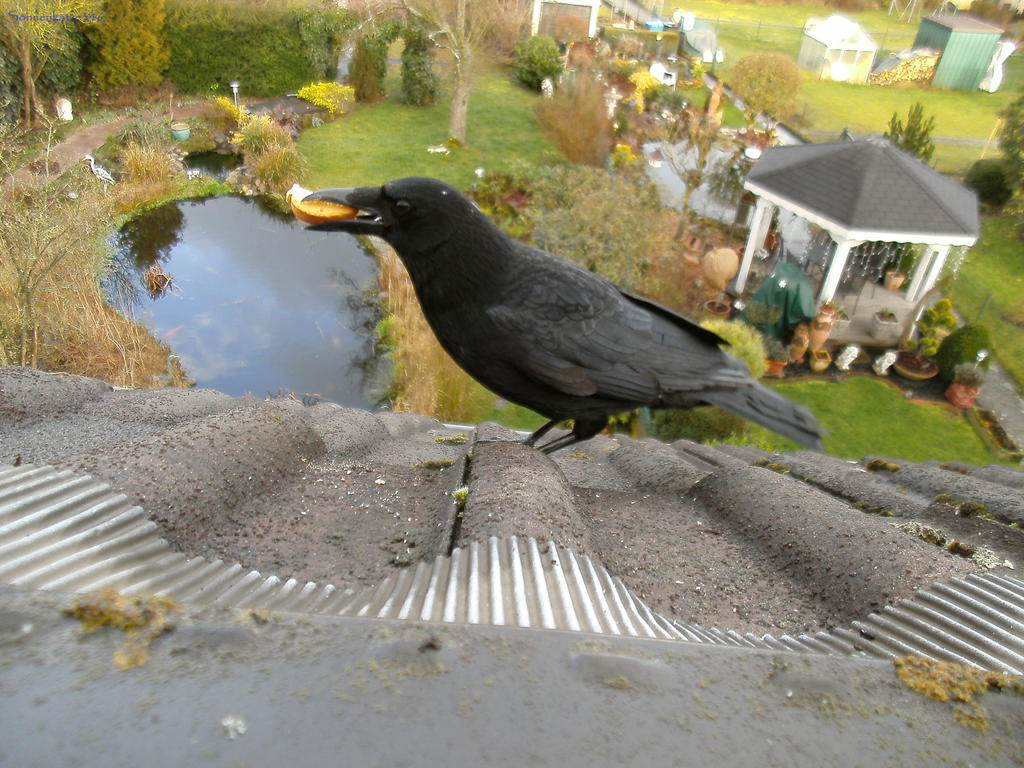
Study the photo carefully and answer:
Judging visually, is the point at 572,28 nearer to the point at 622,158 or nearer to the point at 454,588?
the point at 622,158

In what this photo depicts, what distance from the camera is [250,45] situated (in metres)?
20.8

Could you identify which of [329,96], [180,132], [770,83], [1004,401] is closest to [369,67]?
[329,96]

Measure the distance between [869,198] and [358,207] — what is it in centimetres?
1143

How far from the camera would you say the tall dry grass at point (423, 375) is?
8.39m

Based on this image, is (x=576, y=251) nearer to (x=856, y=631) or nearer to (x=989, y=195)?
(x=856, y=631)

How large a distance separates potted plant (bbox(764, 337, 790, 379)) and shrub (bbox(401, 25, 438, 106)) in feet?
50.5

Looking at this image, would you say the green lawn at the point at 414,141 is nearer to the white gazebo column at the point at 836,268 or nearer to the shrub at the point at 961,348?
the white gazebo column at the point at 836,268

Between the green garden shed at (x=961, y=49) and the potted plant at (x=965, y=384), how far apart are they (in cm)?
2653

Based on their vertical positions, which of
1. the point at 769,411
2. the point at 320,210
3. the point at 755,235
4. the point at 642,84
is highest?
the point at 320,210

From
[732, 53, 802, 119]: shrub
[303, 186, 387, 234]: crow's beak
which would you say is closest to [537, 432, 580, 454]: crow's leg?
[303, 186, 387, 234]: crow's beak

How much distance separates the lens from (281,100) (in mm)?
21266

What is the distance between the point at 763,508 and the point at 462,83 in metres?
18.5

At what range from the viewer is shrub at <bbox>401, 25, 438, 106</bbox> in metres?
20.9

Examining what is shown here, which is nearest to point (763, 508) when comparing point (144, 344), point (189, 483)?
point (189, 483)
